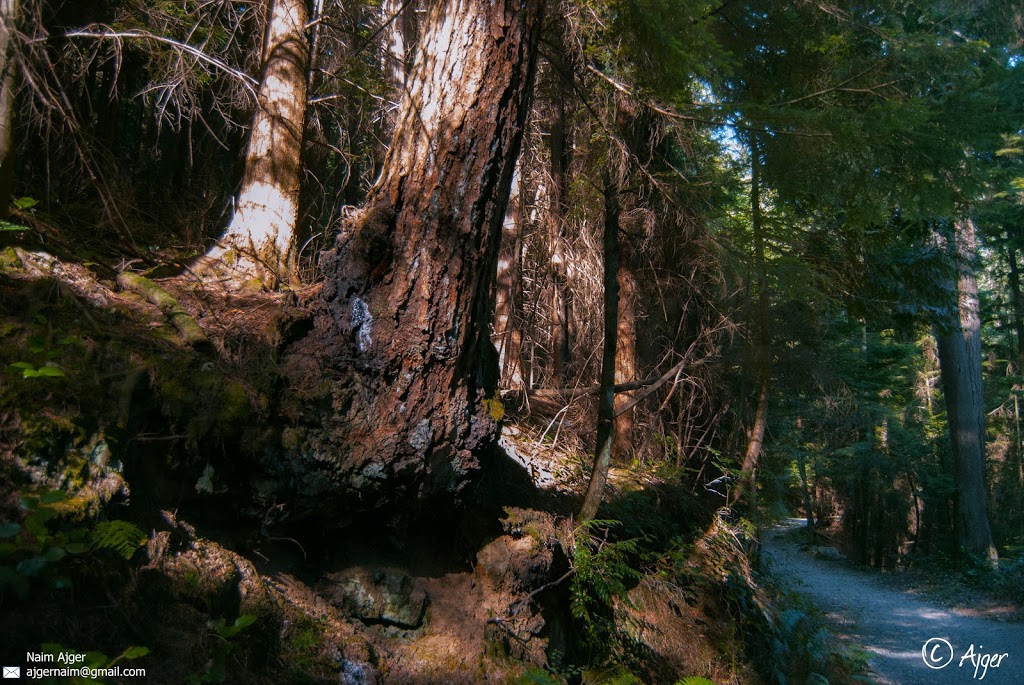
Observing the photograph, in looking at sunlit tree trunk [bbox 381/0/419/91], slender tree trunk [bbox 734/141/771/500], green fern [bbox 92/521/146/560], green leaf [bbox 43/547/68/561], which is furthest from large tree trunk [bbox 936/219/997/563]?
green leaf [bbox 43/547/68/561]

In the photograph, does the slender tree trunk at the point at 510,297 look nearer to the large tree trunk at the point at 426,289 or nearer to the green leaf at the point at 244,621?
the large tree trunk at the point at 426,289

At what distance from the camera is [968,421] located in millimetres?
16984

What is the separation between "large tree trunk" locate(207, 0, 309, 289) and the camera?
524 cm

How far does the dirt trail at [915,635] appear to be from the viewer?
30.8ft

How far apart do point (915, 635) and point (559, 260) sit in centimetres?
913

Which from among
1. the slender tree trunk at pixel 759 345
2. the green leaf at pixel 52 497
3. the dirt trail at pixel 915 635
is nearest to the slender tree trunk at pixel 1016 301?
the dirt trail at pixel 915 635

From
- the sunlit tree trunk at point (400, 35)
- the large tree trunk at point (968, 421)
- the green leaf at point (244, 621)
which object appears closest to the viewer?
the green leaf at point (244, 621)

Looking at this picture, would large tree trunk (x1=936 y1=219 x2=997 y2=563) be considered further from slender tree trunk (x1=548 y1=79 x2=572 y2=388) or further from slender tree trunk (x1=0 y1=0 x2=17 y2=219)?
slender tree trunk (x1=0 y1=0 x2=17 y2=219)

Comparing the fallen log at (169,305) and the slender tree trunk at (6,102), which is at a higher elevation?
the slender tree trunk at (6,102)

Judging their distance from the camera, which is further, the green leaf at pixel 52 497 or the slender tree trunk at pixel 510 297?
the slender tree trunk at pixel 510 297

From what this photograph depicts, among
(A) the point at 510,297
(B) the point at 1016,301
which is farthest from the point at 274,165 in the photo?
(B) the point at 1016,301

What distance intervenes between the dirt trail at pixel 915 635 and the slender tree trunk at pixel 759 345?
3137 mm

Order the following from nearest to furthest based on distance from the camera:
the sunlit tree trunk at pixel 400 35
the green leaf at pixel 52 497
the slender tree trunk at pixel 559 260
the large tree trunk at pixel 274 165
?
the green leaf at pixel 52 497
the large tree trunk at pixel 274 165
the slender tree trunk at pixel 559 260
the sunlit tree trunk at pixel 400 35

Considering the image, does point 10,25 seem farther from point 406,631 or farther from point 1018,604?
point 1018,604
